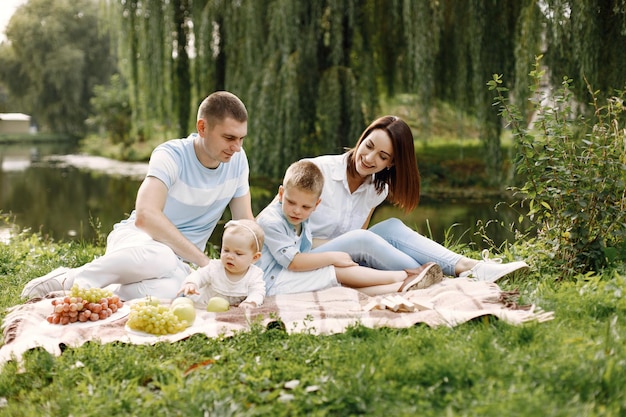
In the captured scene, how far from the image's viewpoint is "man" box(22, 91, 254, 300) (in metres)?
3.53

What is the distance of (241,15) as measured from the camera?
8.40 metres

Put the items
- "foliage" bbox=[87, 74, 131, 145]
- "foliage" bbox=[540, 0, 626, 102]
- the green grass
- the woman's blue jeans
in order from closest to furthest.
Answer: the green grass < the woman's blue jeans < "foliage" bbox=[540, 0, 626, 102] < "foliage" bbox=[87, 74, 131, 145]

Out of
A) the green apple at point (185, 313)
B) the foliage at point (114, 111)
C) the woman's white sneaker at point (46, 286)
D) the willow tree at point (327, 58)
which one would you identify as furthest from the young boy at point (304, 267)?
the foliage at point (114, 111)

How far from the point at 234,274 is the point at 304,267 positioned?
0.44m

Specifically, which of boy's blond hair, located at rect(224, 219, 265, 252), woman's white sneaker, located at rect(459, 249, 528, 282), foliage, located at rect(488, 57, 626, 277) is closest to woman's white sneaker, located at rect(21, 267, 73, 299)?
boy's blond hair, located at rect(224, 219, 265, 252)

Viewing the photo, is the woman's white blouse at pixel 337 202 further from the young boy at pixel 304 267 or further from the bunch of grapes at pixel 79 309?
the bunch of grapes at pixel 79 309

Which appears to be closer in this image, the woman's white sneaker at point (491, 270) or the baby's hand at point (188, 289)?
the baby's hand at point (188, 289)

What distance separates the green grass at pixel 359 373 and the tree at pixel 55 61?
75.9 ft

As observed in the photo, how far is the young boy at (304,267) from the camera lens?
145 inches

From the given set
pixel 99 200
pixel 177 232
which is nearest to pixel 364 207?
pixel 177 232

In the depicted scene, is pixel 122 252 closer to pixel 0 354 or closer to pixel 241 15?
pixel 0 354

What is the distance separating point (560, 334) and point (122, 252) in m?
2.11

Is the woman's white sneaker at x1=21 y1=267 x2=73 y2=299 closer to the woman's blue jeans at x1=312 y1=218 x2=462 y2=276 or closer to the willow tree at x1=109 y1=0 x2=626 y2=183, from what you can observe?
the woman's blue jeans at x1=312 y1=218 x2=462 y2=276

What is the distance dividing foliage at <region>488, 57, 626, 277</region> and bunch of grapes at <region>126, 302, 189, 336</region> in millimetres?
2028
